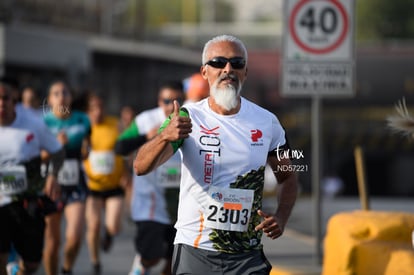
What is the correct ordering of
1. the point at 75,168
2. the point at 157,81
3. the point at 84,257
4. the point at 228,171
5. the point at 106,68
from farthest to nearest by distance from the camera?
the point at 157,81 → the point at 106,68 → the point at 84,257 → the point at 75,168 → the point at 228,171

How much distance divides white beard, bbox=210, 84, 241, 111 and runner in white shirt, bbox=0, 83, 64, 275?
3173 millimetres

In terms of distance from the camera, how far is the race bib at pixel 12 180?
855cm

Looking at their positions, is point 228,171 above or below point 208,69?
below

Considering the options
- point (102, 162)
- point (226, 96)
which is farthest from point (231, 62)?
point (102, 162)

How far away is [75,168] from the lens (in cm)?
1143

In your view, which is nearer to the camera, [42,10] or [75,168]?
[75,168]

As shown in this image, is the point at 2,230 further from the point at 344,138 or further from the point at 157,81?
the point at 344,138

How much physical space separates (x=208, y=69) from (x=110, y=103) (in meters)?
36.8

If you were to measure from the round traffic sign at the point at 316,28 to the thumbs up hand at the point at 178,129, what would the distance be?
6303mm

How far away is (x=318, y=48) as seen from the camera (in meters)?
11.5

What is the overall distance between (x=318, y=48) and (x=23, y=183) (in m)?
3.87

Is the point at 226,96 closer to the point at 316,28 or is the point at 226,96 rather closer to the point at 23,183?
the point at 23,183

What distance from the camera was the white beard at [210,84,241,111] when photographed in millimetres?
5566

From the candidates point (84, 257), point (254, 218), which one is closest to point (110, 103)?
point (84, 257)
